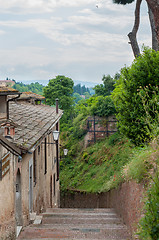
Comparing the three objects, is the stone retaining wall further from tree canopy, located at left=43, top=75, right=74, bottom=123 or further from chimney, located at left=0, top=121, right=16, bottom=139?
tree canopy, located at left=43, top=75, right=74, bottom=123

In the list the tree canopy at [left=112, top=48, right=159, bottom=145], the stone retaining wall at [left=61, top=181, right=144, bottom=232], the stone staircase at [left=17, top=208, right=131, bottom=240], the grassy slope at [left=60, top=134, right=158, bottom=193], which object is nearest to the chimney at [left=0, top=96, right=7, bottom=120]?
the stone staircase at [left=17, top=208, right=131, bottom=240]

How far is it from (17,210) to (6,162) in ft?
7.37

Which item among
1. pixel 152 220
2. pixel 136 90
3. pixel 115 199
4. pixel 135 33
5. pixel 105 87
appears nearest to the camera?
pixel 152 220

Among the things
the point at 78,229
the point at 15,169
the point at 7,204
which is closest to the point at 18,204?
the point at 15,169

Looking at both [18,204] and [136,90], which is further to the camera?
[136,90]

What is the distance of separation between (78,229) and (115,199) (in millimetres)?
3829

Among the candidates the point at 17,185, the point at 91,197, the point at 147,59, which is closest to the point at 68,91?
the point at 91,197

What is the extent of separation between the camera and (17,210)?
8445mm

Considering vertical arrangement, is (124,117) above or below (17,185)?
above

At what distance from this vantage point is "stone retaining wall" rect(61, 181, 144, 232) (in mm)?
7701

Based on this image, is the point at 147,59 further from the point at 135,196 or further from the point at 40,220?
the point at 40,220

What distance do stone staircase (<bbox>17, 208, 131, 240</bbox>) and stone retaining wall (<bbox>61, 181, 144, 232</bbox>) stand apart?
0.44 metres

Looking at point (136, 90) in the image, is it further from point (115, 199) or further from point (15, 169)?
point (15, 169)

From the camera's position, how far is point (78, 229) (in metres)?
8.80
